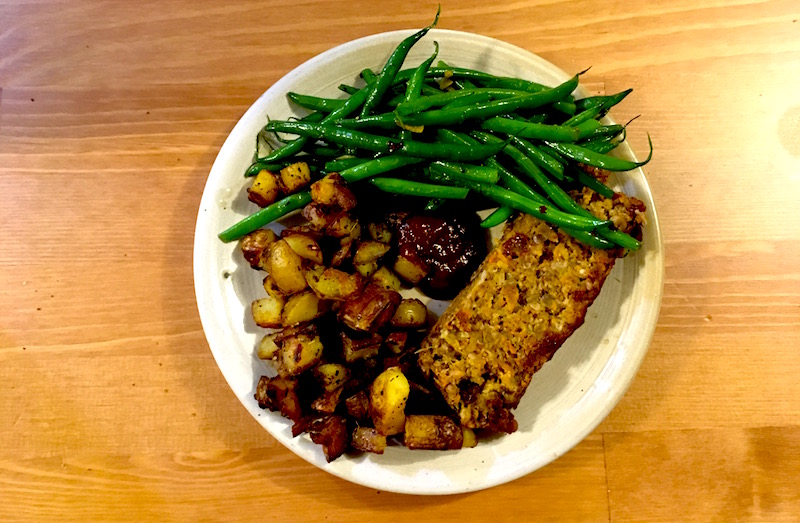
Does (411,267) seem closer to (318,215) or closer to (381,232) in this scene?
(381,232)

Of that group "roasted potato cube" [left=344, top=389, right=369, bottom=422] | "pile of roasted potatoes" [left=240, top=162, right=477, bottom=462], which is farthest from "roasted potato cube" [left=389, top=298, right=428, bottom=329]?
"roasted potato cube" [left=344, top=389, right=369, bottom=422]

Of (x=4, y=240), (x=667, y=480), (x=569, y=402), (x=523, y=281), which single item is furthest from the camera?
(x=4, y=240)

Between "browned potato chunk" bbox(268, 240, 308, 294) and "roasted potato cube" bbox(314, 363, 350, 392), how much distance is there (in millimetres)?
367

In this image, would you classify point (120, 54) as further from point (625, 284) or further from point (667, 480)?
point (667, 480)

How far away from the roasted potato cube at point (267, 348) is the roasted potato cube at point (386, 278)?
1.76 ft

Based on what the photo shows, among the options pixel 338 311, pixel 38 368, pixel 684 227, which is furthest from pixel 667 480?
pixel 38 368

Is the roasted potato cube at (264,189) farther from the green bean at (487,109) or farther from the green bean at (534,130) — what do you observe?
the green bean at (534,130)

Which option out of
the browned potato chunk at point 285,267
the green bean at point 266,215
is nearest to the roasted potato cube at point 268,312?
the browned potato chunk at point 285,267

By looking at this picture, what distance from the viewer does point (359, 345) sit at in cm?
245

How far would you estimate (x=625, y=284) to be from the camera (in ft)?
9.04

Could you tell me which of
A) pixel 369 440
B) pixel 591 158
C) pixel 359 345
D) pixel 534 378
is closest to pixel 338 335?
pixel 359 345

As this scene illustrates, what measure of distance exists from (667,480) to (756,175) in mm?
1689

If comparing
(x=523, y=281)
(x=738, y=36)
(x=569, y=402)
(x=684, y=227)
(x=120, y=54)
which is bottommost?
(x=569, y=402)

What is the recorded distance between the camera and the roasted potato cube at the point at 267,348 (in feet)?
8.53
